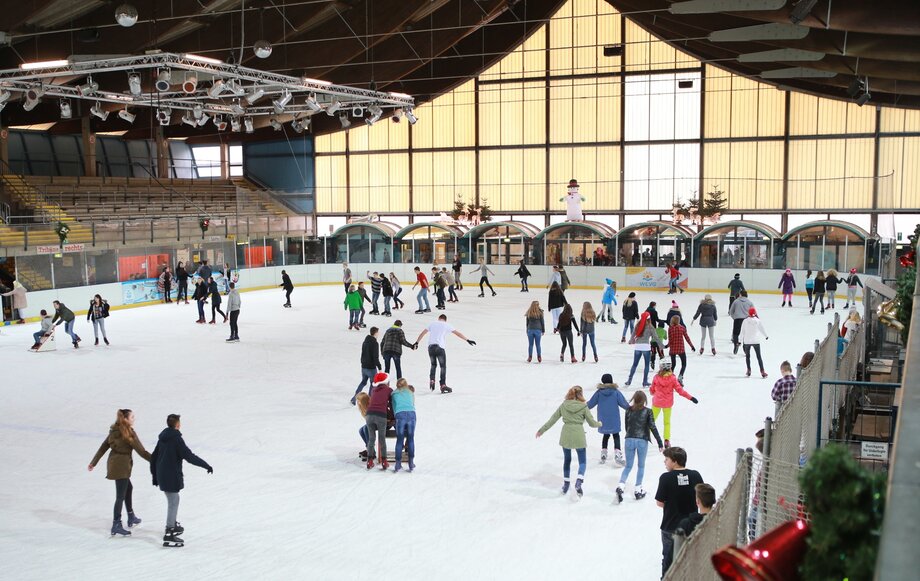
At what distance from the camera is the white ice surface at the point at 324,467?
789cm

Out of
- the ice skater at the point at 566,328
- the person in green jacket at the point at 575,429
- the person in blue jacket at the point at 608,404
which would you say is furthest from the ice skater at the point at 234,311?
the person in green jacket at the point at 575,429

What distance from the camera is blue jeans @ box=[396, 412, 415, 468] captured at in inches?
404

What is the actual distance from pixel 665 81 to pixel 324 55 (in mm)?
16599

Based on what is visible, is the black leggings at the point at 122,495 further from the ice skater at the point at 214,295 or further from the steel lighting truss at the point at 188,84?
the ice skater at the point at 214,295

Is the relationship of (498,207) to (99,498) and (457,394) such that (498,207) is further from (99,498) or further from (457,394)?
(99,498)

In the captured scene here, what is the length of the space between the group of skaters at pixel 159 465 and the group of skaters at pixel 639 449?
3.82 m

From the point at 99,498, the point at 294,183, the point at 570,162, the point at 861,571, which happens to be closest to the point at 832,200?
the point at 570,162

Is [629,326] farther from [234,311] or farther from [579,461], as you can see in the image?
[579,461]

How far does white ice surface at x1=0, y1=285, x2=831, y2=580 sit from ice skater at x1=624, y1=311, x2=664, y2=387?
2.93ft

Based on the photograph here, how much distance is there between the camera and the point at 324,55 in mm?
28906

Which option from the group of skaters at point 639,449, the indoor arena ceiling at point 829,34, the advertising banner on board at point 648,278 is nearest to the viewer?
the group of skaters at point 639,449

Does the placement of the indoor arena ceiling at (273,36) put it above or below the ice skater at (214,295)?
above

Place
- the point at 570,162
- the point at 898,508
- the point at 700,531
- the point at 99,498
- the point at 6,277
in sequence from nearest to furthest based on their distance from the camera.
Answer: the point at 898,508, the point at 700,531, the point at 99,498, the point at 6,277, the point at 570,162

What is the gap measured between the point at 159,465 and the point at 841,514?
23.0 ft
